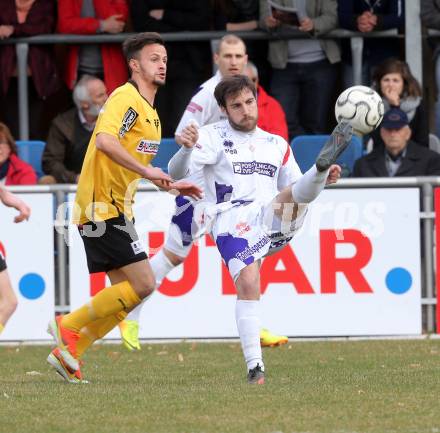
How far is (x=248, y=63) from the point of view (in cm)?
1241

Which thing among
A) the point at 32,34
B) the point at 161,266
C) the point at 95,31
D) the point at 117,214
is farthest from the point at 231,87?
the point at 32,34

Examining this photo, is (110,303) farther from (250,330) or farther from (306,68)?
(306,68)

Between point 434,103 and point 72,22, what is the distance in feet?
12.8

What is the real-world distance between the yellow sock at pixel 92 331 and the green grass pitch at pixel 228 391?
0.84ft

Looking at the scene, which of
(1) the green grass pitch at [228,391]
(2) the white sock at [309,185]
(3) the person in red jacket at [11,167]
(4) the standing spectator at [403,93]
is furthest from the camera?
(4) the standing spectator at [403,93]

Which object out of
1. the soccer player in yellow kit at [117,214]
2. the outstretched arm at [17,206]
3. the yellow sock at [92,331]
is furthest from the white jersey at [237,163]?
the outstretched arm at [17,206]

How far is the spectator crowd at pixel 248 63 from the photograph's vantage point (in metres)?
12.4

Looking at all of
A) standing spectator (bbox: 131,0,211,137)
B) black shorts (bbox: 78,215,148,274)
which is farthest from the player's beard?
standing spectator (bbox: 131,0,211,137)

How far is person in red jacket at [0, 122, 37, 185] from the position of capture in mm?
12109

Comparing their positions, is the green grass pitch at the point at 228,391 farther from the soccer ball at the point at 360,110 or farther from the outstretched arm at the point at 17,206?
the soccer ball at the point at 360,110

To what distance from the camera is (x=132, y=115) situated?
855 centimetres

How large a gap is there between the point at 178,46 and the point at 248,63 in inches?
57.6

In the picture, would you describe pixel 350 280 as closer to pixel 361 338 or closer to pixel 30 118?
pixel 361 338

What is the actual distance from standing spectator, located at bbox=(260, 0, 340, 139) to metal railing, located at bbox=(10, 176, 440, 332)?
1886 mm
